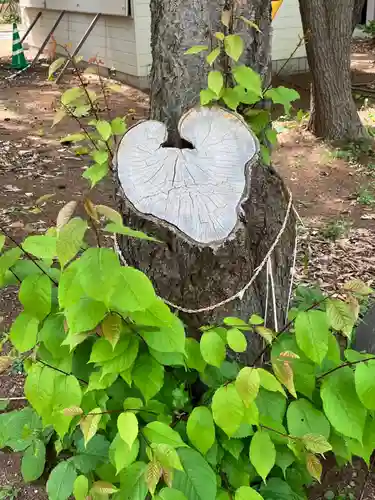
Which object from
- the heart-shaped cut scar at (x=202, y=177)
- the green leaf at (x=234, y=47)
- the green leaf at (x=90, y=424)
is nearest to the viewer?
the green leaf at (x=90, y=424)

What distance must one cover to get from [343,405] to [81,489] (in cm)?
82

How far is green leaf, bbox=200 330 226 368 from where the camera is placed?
1.78 meters

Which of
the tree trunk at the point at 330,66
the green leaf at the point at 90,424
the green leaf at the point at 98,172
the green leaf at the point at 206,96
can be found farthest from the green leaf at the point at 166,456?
the tree trunk at the point at 330,66

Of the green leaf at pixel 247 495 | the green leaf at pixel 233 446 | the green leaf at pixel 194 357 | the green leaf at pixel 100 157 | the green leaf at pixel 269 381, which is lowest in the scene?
the green leaf at pixel 233 446

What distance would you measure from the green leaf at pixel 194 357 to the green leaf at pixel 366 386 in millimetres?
501

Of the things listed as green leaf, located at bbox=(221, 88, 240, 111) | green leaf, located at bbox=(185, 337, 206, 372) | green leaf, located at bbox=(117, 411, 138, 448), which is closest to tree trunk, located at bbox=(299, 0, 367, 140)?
green leaf, located at bbox=(221, 88, 240, 111)

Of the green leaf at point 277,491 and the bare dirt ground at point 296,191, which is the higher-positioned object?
the green leaf at point 277,491

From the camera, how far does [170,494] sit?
1.60 m

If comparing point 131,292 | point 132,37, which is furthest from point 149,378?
point 132,37

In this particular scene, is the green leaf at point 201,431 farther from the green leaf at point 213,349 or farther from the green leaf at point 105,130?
the green leaf at point 105,130

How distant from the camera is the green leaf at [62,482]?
5.96 ft

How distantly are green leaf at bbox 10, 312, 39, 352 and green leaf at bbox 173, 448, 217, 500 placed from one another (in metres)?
0.57

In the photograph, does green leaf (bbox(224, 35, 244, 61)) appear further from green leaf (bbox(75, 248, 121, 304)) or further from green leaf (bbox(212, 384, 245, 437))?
green leaf (bbox(212, 384, 245, 437))

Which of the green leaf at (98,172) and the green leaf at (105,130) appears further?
the green leaf at (98,172)
